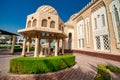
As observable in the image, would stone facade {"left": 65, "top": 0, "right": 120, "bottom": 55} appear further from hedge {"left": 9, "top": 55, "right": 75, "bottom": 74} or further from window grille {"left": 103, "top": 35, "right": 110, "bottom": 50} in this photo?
hedge {"left": 9, "top": 55, "right": 75, "bottom": 74}

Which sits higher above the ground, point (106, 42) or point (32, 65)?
point (106, 42)

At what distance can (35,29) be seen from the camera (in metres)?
8.85

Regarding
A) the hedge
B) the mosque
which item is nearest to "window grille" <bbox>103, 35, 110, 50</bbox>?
the mosque

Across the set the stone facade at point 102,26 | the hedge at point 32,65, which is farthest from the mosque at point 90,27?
the hedge at point 32,65

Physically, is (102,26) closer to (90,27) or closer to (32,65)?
(90,27)

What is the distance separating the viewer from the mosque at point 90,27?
1018 centimetres

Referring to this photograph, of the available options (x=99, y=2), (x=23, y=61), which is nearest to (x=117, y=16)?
(x=99, y=2)

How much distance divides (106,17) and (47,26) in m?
10.8

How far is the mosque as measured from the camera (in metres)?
10.2

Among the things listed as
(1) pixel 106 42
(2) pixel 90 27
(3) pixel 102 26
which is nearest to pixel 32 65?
(1) pixel 106 42

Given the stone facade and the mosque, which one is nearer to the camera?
the mosque

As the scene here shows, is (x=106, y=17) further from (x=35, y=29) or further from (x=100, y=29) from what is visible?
(x=35, y=29)

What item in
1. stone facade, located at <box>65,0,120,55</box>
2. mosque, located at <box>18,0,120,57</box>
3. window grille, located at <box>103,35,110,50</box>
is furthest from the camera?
window grille, located at <box>103,35,110,50</box>

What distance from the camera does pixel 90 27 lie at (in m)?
19.2
